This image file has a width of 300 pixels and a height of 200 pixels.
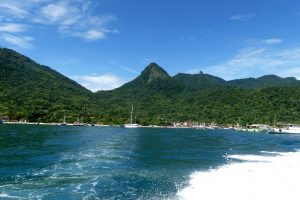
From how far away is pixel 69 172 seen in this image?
1497 inches

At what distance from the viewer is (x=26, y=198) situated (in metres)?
26.5

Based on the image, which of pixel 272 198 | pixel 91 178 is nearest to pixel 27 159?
pixel 91 178

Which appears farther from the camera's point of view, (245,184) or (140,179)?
(140,179)

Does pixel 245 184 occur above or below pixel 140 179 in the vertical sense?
above

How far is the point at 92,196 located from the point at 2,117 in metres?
177

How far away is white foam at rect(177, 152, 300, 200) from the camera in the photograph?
27516mm

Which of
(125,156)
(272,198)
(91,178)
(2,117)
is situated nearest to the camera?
(272,198)

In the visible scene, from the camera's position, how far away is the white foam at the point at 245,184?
90.3ft

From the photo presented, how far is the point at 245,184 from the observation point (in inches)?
1256

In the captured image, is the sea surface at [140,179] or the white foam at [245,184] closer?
the white foam at [245,184]

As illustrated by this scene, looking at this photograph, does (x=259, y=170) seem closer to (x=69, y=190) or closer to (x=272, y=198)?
(x=272, y=198)

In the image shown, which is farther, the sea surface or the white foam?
the sea surface

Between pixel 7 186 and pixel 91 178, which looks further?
pixel 91 178

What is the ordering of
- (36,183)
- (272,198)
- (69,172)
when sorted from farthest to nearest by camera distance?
(69,172) < (36,183) < (272,198)
